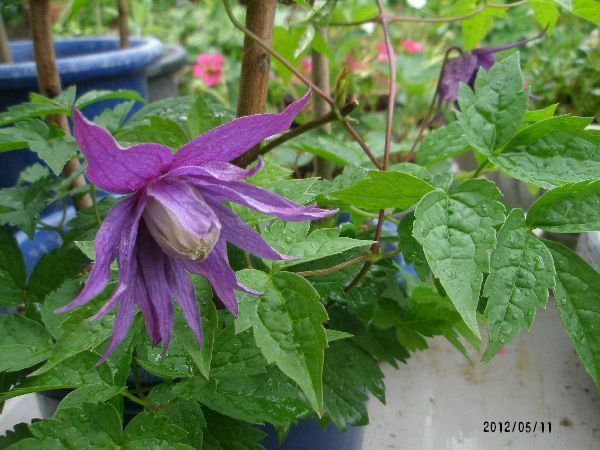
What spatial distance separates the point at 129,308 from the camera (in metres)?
0.35

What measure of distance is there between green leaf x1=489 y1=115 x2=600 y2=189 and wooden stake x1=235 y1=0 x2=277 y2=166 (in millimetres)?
235

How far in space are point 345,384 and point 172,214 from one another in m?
0.32

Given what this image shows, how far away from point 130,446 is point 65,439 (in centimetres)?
5

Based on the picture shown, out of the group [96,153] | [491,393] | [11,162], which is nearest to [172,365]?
[96,153]

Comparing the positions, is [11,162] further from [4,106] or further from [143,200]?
[143,200]

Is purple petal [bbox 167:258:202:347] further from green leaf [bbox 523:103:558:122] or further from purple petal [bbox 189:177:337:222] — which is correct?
green leaf [bbox 523:103:558:122]

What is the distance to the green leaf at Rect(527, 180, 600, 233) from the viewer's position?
45 centimetres

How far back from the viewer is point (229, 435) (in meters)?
0.49

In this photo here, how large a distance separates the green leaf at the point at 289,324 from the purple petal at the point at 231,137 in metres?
0.11

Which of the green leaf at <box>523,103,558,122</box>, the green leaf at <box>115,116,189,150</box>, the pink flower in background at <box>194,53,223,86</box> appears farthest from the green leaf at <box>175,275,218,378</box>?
the pink flower in background at <box>194,53,223,86</box>

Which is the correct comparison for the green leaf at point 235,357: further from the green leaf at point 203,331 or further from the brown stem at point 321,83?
the brown stem at point 321,83

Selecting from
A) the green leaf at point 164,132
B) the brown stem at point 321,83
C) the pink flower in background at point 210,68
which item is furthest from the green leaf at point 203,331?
the pink flower in background at point 210,68

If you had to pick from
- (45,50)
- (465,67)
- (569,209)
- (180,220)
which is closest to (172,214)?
(180,220)

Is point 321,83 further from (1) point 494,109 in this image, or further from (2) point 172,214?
(2) point 172,214
